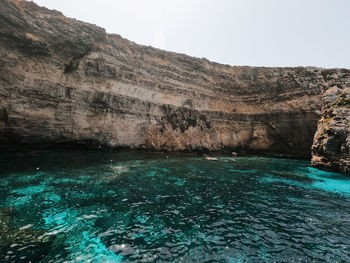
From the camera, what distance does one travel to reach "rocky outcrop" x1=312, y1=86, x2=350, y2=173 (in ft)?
56.6

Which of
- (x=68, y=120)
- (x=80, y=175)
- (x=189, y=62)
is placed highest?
(x=189, y=62)

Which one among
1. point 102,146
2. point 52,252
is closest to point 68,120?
point 102,146

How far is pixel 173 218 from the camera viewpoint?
298 inches

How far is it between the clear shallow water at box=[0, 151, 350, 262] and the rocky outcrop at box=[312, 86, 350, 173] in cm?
519

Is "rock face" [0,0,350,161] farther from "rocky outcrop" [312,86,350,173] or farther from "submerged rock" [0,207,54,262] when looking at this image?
"submerged rock" [0,207,54,262]

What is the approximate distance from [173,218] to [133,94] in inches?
938

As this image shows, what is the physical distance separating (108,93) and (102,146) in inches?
300

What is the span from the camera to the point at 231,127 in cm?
3772

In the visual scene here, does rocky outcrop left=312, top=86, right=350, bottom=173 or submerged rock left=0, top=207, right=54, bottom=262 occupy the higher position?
rocky outcrop left=312, top=86, right=350, bottom=173

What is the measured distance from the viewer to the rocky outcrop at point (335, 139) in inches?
680

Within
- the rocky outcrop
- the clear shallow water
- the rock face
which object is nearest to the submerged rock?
the clear shallow water

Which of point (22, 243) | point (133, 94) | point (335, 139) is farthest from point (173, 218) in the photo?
point (133, 94)

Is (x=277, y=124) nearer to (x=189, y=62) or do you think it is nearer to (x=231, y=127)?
(x=231, y=127)

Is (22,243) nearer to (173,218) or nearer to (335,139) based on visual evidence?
(173,218)
